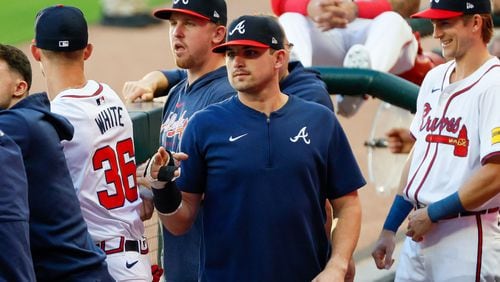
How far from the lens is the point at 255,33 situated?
409cm

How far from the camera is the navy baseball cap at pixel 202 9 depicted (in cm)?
469

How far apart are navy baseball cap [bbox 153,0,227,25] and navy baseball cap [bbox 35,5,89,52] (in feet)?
1.40

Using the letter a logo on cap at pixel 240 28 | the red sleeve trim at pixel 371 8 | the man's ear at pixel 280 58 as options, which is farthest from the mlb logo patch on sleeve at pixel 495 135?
the red sleeve trim at pixel 371 8

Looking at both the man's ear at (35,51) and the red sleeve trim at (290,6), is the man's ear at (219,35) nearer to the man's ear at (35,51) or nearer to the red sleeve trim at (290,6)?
the man's ear at (35,51)

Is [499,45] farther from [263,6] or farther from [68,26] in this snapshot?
[263,6]

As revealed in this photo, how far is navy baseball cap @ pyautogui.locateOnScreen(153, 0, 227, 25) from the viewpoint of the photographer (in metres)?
4.69

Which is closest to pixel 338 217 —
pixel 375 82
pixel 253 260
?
pixel 253 260

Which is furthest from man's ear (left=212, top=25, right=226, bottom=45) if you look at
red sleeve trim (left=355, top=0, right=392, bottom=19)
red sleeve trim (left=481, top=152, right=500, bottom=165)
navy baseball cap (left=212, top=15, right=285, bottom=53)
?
red sleeve trim (left=355, top=0, right=392, bottom=19)

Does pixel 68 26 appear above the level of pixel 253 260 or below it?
above

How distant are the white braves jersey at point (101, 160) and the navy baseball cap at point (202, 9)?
0.44 metres

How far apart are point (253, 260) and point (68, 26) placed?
3.48ft

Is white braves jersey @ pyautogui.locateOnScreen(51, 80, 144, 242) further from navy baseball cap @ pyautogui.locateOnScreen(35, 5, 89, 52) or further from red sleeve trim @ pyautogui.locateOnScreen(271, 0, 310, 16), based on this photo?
red sleeve trim @ pyautogui.locateOnScreen(271, 0, 310, 16)

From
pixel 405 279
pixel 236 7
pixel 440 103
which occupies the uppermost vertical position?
pixel 440 103

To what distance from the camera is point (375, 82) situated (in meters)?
6.06
